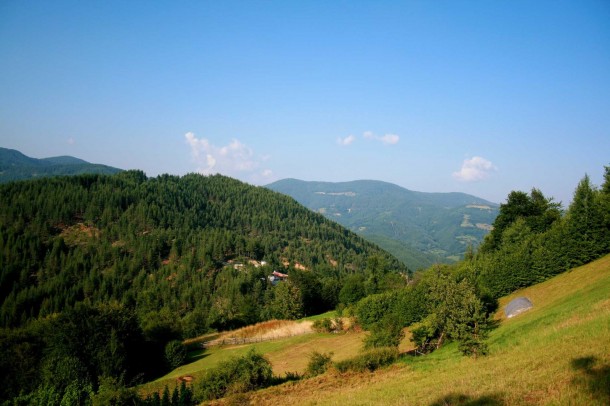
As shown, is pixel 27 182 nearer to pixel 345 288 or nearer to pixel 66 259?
pixel 66 259

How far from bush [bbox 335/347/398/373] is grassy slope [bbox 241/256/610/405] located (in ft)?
3.84

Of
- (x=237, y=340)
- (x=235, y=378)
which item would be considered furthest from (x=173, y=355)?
(x=235, y=378)

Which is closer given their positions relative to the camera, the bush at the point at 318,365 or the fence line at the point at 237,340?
the bush at the point at 318,365

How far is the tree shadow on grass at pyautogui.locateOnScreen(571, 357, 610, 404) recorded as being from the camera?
32.9 feet

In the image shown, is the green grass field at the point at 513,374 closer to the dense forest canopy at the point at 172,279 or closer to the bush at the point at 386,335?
the bush at the point at 386,335

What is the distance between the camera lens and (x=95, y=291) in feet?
374

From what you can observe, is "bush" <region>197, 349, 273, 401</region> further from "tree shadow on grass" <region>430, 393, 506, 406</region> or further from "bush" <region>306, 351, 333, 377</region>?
"tree shadow on grass" <region>430, 393, 506, 406</region>

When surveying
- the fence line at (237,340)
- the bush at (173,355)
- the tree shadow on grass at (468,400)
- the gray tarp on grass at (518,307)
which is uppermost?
the tree shadow on grass at (468,400)

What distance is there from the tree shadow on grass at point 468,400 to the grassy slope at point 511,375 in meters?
0.03

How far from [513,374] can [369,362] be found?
46.9 feet

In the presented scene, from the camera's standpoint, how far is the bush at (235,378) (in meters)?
27.7

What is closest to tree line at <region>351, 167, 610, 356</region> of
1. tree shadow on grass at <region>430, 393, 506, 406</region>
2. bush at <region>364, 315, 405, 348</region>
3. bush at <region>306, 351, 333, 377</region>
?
bush at <region>364, 315, 405, 348</region>

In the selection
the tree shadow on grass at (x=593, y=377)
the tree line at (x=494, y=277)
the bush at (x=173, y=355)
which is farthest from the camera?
the bush at (x=173, y=355)

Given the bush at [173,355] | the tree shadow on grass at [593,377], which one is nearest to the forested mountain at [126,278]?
the bush at [173,355]
